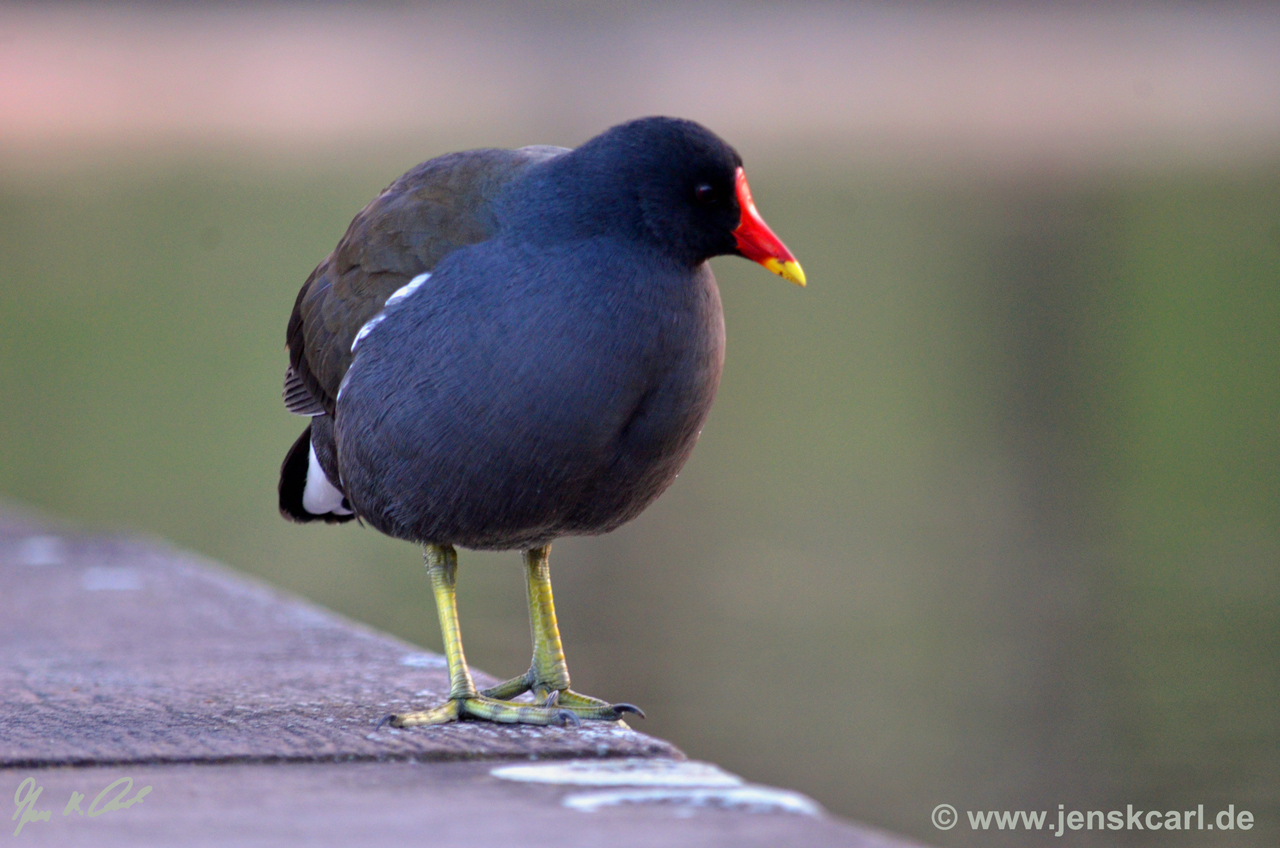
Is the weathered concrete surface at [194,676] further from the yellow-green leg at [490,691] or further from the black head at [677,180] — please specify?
the black head at [677,180]

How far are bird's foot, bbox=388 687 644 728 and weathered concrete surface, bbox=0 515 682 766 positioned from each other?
0.04 metres

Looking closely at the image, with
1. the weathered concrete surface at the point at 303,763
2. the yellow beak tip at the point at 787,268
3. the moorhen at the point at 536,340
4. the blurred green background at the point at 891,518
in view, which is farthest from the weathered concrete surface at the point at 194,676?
the blurred green background at the point at 891,518

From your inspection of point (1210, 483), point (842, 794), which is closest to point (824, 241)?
point (1210, 483)

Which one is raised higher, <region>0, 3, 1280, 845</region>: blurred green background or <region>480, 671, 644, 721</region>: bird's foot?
<region>0, 3, 1280, 845</region>: blurred green background

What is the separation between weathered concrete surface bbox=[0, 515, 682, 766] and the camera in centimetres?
363

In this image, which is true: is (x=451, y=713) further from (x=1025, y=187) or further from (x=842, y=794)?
(x=1025, y=187)

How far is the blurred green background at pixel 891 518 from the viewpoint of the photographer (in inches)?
288

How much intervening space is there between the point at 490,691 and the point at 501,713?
414mm

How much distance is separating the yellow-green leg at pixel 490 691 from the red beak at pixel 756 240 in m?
0.90

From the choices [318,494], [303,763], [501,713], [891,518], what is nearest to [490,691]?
[501,713]

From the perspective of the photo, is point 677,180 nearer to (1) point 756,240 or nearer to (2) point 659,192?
(2) point 659,192

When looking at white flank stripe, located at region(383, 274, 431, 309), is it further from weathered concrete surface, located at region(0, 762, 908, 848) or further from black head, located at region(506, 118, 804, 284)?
weathered concrete surface, located at region(0, 762, 908, 848)
